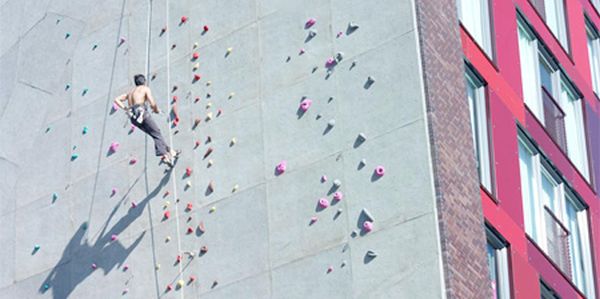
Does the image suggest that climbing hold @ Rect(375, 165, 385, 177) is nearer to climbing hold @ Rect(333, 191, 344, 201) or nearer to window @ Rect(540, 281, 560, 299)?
climbing hold @ Rect(333, 191, 344, 201)

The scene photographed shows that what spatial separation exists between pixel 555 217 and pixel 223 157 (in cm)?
767

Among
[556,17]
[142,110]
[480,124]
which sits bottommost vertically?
[142,110]

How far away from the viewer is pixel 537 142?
33500mm

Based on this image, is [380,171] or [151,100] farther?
[151,100]

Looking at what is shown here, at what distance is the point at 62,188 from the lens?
3291 cm

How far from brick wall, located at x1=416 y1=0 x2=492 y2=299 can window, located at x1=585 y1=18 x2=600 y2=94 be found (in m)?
10.8

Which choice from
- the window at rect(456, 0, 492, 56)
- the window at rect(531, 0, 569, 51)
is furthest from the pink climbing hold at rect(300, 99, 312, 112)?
the window at rect(531, 0, 569, 51)

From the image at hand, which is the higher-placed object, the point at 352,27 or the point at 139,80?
the point at 352,27

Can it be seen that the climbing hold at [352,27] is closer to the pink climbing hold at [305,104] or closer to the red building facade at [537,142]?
the pink climbing hold at [305,104]

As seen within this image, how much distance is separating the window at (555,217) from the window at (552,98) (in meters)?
1.09

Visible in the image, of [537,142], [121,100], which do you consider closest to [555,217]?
[537,142]

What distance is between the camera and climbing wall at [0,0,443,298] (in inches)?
1090

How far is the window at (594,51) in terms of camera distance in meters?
40.2

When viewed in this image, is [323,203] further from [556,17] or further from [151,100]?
[556,17]
